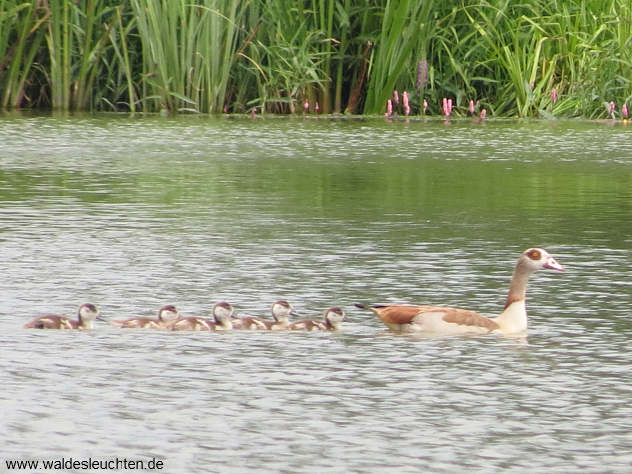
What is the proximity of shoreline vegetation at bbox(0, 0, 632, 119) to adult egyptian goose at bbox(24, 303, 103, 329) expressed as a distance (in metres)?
12.1

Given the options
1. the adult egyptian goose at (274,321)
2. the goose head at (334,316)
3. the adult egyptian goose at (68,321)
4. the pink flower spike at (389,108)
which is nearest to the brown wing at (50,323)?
the adult egyptian goose at (68,321)

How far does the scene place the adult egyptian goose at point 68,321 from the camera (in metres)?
7.00

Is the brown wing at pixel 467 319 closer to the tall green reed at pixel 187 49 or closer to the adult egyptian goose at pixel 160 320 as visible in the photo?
the adult egyptian goose at pixel 160 320

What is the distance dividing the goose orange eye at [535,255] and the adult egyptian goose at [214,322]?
1.51m

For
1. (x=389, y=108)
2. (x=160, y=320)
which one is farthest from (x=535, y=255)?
(x=389, y=108)

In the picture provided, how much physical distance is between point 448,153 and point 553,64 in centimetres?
407

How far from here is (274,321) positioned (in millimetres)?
7203

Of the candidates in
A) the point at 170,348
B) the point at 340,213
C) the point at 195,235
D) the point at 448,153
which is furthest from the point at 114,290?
the point at 448,153

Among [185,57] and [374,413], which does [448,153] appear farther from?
[374,413]

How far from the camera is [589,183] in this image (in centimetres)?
1345

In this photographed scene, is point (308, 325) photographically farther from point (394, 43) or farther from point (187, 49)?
point (187, 49)

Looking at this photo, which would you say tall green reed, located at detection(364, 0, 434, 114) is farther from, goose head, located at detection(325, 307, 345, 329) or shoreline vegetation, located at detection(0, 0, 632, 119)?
goose head, located at detection(325, 307, 345, 329)

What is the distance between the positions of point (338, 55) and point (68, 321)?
12.9m

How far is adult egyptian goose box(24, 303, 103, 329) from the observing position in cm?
700
